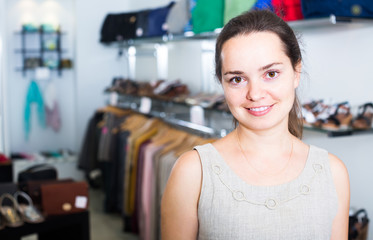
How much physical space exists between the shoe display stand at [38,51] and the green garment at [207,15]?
12.0 feet

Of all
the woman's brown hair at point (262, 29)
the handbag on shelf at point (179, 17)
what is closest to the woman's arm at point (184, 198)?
the woman's brown hair at point (262, 29)

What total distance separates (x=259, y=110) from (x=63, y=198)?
2126 mm

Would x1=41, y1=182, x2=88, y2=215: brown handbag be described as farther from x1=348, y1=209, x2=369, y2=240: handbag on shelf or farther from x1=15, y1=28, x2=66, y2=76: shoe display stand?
x1=15, y1=28, x2=66, y2=76: shoe display stand

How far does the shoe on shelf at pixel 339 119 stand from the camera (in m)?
2.45

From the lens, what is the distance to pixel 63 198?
3.04 m

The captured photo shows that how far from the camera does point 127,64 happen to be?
673cm

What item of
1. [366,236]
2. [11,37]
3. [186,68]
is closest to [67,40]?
[11,37]

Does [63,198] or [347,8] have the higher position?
[347,8]

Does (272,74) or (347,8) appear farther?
(347,8)

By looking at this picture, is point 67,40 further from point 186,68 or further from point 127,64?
point 186,68

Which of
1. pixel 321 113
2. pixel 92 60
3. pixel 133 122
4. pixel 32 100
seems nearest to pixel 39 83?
pixel 32 100

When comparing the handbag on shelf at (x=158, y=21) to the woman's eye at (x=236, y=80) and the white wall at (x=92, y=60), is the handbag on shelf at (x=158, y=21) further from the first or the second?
the woman's eye at (x=236, y=80)

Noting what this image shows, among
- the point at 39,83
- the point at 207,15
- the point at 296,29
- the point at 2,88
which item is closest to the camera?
the point at 296,29

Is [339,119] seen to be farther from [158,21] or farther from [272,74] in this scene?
[158,21]
